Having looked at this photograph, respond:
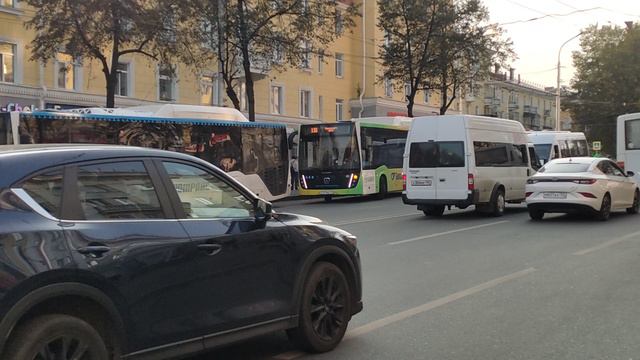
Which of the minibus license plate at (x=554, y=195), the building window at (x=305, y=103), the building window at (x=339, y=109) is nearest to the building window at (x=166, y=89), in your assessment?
the building window at (x=305, y=103)

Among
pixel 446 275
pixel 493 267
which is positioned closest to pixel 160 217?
pixel 446 275

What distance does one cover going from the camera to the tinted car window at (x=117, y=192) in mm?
3869

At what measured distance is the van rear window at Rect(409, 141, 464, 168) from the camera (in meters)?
15.8

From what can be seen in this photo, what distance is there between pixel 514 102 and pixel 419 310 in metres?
80.8

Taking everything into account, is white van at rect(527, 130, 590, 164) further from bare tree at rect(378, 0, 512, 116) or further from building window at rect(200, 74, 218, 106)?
building window at rect(200, 74, 218, 106)

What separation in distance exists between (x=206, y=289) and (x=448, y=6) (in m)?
34.4

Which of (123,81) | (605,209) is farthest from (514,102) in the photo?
(605,209)

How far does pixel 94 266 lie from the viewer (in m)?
3.62

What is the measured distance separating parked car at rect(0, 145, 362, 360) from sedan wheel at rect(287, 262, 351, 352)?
12 millimetres

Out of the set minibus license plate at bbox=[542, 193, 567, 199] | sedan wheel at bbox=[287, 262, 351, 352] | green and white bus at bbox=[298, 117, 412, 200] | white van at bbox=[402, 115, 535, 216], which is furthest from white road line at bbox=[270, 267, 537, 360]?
green and white bus at bbox=[298, 117, 412, 200]

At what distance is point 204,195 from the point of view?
4.63 m

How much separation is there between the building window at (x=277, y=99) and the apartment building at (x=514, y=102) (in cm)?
2825

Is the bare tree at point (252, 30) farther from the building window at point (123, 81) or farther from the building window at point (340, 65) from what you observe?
the building window at point (340, 65)

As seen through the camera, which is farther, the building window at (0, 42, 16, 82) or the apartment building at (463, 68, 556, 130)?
the apartment building at (463, 68, 556, 130)
